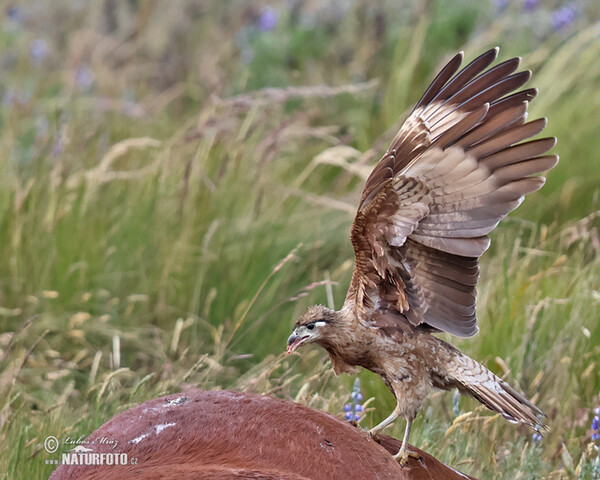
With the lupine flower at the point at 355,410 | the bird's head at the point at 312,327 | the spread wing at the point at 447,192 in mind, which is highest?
the spread wing at the point at 447,192

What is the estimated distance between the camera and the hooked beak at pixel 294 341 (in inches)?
115

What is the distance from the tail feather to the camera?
9.52ft

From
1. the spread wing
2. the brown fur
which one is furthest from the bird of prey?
the brown fur

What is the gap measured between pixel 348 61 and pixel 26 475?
5698 mm

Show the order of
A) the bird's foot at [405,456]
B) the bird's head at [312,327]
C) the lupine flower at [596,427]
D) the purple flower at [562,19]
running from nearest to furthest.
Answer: the bird's foot at [405,456], the bird's head at [312,327], the lupine flower at [596,427], the purple flower at [562,19]

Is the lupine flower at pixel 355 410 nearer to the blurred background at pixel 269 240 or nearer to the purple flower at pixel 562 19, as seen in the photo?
the blurred background at pixel 269 240

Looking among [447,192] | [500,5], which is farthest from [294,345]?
[500,5]

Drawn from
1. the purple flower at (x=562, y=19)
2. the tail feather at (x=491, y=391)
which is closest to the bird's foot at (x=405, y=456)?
the tail feather at (x=491, y=391)

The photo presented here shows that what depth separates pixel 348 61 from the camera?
8.09 meters

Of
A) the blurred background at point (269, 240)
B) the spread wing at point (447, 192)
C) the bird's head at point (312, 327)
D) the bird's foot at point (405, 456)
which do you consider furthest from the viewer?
the blurred background at point (269, 240)

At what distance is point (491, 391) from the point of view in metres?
2.96

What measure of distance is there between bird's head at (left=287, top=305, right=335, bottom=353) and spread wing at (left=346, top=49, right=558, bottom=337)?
0.12 metres

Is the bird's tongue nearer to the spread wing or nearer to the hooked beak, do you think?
the hooked beak

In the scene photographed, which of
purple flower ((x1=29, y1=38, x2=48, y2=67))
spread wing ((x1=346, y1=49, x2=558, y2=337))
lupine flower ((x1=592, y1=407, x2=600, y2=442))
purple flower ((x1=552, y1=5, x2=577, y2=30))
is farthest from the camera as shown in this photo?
purple flower ((x1=29, y1=38, x2=48, y2=67))
